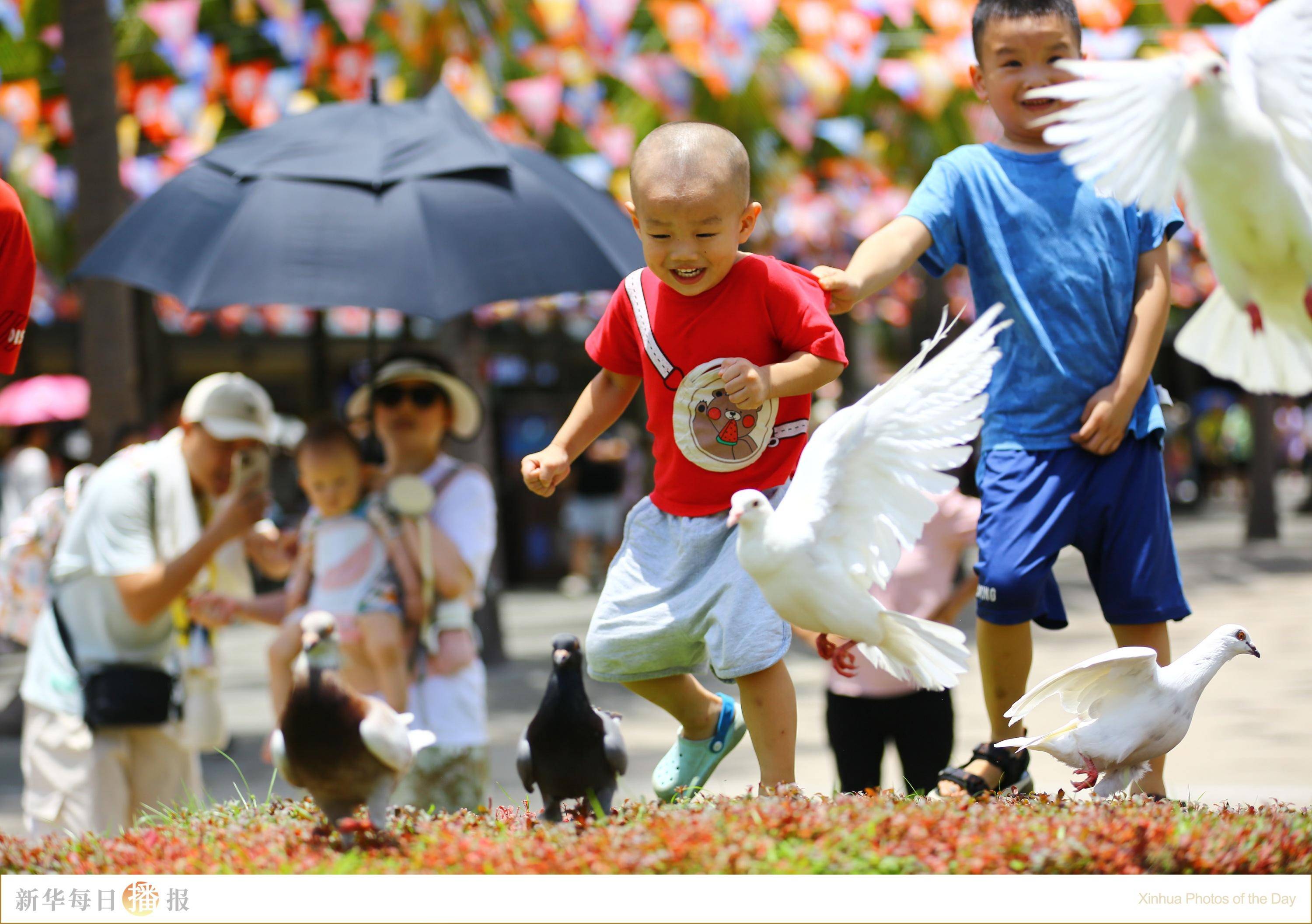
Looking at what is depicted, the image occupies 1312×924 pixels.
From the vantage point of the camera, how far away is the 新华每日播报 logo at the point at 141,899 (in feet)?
7.34

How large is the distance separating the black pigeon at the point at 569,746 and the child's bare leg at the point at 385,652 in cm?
180

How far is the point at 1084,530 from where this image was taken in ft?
9.20

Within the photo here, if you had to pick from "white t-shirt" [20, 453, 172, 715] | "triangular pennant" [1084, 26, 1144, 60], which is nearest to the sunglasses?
"white t-shirt" [20, 453, 172, 715]

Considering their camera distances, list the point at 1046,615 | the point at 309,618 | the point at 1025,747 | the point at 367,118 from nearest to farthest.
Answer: the point at 309,618 < the point at 1025,747 < the point at 1046,615 < the point at 367,118

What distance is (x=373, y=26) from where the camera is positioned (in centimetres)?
1079

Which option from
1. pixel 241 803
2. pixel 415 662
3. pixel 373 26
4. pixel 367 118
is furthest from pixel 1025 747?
pixel 373 26

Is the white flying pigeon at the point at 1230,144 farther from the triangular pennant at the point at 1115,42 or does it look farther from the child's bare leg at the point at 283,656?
the triangular pennant at the point at 1115,42

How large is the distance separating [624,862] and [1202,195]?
160 cm

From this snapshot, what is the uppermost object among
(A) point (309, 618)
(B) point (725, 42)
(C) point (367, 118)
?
(B) point (725, 42)

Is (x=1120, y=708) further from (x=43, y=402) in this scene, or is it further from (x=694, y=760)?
(x=43, y=402)

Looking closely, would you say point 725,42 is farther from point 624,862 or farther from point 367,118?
point 624,862

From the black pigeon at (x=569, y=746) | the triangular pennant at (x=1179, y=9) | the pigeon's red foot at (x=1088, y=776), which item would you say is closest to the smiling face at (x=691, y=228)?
the black pigeon at (x=569, y=746)

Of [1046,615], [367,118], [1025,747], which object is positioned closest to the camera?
[1025,747]

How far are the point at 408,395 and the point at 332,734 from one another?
2544 millimetres
